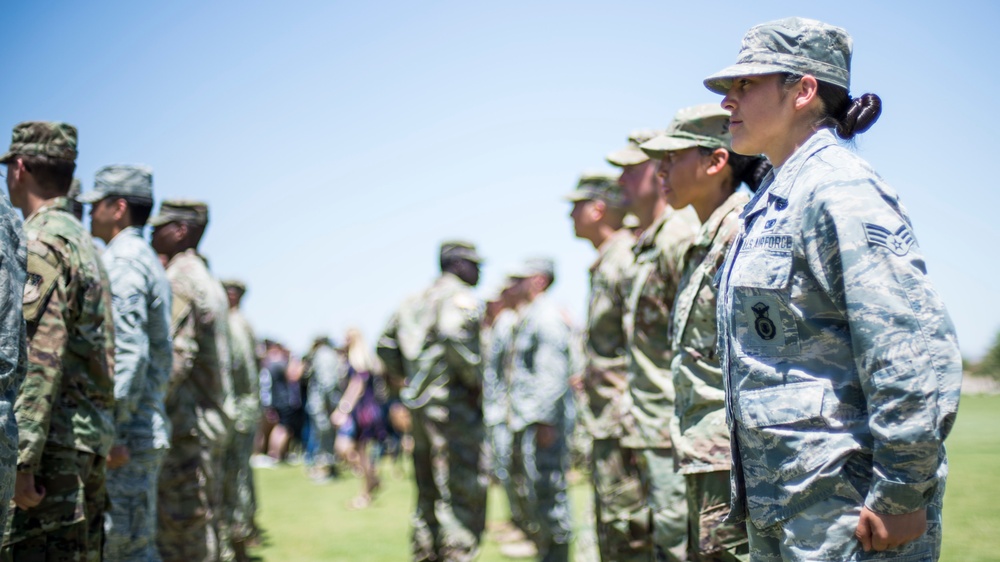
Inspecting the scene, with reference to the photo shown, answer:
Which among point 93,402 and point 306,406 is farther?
point 306,406

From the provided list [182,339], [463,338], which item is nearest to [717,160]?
[463,338]

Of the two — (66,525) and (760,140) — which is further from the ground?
(760,140)

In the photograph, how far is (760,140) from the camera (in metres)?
2.46

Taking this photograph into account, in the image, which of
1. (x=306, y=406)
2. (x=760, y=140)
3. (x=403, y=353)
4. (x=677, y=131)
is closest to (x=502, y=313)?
(x=403, y=353)

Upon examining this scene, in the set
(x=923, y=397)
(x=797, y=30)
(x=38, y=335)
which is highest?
(x=797, y=30)

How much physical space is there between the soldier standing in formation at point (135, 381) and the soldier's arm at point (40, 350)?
800 millimetres

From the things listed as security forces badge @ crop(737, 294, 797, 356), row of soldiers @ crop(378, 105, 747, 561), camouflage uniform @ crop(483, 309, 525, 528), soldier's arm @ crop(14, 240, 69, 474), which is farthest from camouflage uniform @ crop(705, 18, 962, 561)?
camouflage uniform @ crop(483, 309, 525, 528)

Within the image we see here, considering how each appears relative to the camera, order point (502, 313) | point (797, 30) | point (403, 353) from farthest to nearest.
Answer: point (502, 313)
point (403, 353)
point (797, 30)

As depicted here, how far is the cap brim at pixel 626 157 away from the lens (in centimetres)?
516

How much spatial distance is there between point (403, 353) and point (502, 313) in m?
6.61

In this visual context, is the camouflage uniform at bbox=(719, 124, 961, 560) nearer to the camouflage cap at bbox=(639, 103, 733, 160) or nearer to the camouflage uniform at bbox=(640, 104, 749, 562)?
the camouflage uniform at bbox=(640, 104, 749, 562)

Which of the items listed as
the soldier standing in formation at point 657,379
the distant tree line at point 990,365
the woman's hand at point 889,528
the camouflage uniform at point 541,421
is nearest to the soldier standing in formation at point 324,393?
the camouflage uniform at point 541,421

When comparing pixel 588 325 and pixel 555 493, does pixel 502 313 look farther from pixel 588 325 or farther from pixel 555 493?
pixel 588 325

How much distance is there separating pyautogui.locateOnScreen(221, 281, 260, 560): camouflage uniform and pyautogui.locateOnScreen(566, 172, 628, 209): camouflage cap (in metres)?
3.14
